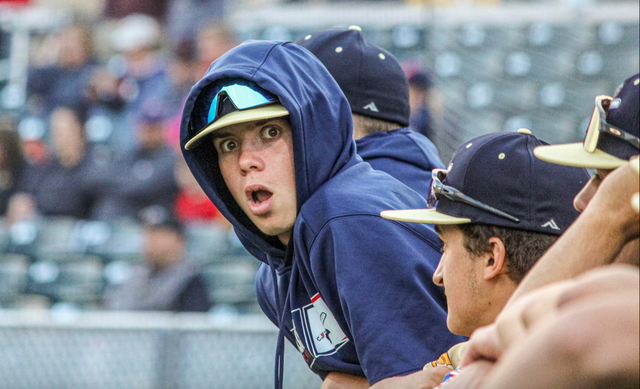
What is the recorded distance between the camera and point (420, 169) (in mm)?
2535

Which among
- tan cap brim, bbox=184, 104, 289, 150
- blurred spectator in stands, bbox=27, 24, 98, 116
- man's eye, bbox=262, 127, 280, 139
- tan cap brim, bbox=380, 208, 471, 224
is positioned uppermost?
tan cap brim, bbox=184, 104, 289, 150

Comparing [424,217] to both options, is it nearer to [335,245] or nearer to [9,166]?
[335,245]

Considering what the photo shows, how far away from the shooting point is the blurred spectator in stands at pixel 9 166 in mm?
7207

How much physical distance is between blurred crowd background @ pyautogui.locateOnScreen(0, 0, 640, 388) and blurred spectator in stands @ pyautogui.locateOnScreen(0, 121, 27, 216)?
10mm

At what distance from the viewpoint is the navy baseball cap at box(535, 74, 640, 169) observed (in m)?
1.21

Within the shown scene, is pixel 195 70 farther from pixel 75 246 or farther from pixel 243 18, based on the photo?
pixel 75 246

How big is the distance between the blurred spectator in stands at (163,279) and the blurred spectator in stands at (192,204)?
1.36ft

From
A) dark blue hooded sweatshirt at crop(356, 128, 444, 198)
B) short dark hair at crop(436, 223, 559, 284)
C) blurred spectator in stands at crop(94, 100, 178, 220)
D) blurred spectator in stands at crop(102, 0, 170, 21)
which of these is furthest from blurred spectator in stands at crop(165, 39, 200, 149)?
short dark hair at crop(436, 223, 559, 284)

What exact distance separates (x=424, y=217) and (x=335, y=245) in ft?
0.88

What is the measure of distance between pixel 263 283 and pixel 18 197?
197 inches

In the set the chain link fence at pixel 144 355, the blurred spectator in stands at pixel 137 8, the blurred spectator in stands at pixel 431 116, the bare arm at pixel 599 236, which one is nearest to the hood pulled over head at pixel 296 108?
the bare arm at pixel 599 236

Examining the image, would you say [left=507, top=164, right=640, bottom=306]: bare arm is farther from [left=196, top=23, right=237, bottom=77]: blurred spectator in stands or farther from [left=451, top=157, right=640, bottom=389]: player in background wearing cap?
[left=196, top=23, right=237, bottom=77]: blurred spectator in stands

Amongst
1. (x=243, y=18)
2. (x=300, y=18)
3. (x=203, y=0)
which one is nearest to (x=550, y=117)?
(x=300, y=18)

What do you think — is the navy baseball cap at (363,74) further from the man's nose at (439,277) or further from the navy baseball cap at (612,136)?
the navy baseball cap at (612,136)
